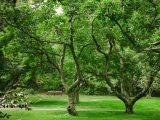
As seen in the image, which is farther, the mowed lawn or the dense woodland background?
the mowed lawn

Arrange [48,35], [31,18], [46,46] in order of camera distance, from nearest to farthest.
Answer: [31,18], [48,35], [46,46]

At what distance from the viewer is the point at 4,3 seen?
83.5 ft

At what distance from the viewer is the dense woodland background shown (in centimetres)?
2155

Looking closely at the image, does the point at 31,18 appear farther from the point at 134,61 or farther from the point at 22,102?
the point at 22,102

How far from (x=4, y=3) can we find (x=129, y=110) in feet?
50.3

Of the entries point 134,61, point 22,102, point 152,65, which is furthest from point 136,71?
point 22,102

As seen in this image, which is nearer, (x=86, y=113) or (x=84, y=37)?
(x=84, y=37)

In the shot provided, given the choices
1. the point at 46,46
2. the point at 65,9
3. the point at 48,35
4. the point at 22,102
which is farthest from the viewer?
the point at 46,46

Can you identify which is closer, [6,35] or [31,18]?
[31,18]

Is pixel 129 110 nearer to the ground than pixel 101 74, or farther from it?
nearer to the ground

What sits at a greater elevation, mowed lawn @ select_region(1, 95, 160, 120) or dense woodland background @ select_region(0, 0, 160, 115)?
dense woodland background @ select_region(0, 0, 160, 115)

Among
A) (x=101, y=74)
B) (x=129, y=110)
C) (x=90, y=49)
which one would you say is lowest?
(x=129, y=110)

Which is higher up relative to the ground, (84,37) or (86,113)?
(84,37)

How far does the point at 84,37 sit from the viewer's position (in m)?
32.1
